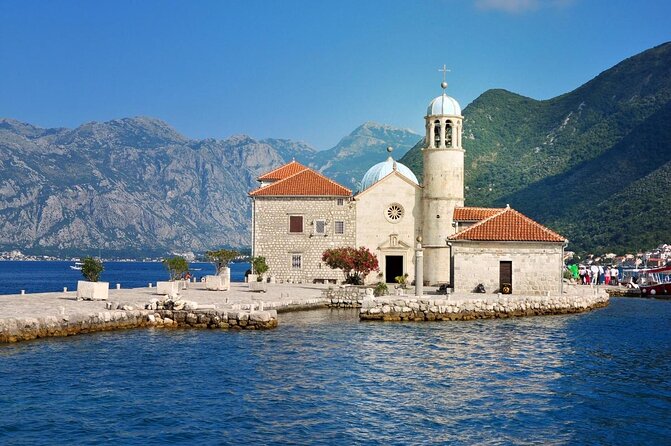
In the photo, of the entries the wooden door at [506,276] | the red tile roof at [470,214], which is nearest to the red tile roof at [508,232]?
the wooden door at [506,276]

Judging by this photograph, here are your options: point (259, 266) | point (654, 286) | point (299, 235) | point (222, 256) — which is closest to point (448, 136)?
point (299, 235)

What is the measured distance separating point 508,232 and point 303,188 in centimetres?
1596

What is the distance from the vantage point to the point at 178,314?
3102 cm

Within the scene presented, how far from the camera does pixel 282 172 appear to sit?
185ft

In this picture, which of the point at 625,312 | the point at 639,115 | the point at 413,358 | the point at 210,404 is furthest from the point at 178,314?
the point at 639,115

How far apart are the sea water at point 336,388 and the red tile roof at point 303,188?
21.3 meters

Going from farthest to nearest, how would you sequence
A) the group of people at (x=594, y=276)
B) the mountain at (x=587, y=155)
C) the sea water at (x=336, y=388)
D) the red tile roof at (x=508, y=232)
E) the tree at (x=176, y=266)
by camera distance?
1. the mountain at (x=587, y=155)
2. the group of people at (x=594, y=276)
3. the tree at (x=176, y=266)
4. the red tile roof at (x=508, y=232)
5. the sea water at (x=336, y=388)

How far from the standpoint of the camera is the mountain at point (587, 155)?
87062 mm

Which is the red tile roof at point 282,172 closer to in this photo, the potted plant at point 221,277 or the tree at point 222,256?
the tree at point 222,256

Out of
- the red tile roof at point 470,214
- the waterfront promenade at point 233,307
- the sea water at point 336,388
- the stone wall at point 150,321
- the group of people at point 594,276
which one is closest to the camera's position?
the sea water at point 336,388

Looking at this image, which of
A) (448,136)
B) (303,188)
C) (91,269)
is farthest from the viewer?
(303,188)

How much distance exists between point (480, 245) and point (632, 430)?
22825 millimetres

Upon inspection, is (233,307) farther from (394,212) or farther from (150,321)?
(394,212)

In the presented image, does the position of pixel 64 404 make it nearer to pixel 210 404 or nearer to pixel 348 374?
pixel 210 404
